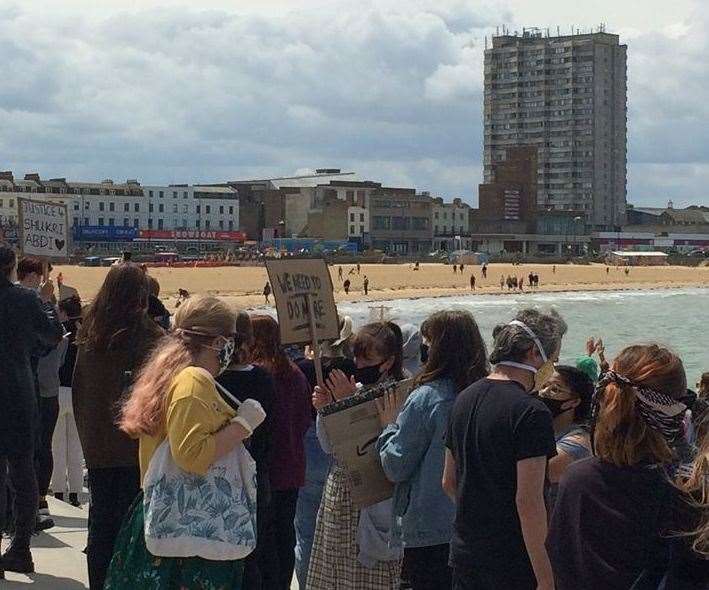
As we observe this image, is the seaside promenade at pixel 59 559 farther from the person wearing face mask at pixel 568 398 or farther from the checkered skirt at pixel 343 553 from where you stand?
the person wearing face mask at pixel 568 398

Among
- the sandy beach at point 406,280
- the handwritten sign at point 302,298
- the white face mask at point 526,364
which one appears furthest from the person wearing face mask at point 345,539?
the sandy beach at point 406,280

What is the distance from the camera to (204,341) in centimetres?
457

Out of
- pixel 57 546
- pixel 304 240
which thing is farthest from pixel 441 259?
pixel 57 546

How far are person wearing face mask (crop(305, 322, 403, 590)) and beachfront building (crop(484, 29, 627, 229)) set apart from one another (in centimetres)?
18424

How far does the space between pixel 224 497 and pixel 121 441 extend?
126 centimetres

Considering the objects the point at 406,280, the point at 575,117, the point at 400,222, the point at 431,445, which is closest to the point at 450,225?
the point at 400,222

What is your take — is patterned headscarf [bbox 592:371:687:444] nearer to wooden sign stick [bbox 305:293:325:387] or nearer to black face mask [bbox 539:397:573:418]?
black face mask [bbox 539:397:573:418]

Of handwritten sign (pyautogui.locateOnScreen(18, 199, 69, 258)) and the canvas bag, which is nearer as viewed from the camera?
the canvas bag

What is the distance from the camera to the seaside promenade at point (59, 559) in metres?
6.55

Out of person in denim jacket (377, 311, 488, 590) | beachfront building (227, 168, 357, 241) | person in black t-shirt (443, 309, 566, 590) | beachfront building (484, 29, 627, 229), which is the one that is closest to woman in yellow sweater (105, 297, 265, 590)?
person in black t-shirt (443, 309, 566, 590)

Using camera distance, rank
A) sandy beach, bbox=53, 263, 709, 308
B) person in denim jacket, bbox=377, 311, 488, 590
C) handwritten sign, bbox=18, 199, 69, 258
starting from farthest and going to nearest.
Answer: sandy beach, bbox=53, 263, 709, 308 < handwritten sign, bbox=18, 199, 69, 258 < person in denim jacket, bbox=377, 311, 488, 590

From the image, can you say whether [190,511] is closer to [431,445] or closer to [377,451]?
[431,445]

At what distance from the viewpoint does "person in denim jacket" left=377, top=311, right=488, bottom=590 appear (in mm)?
5086

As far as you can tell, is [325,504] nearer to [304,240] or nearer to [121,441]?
[121,441]
